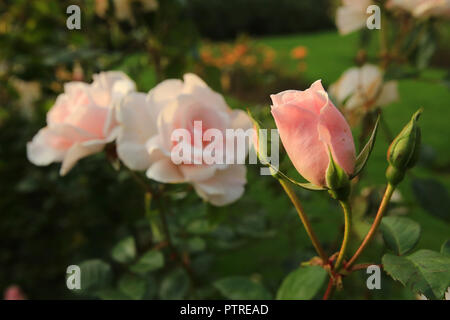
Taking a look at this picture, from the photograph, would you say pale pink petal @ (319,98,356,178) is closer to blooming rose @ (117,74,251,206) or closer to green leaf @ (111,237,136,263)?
blooming rose @ (117,74,251,206)

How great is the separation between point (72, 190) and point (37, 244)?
0.97ft

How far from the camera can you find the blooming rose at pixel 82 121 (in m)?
0.47

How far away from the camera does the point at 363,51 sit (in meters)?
0.71

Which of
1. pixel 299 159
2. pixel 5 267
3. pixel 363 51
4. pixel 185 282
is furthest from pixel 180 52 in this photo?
pixel 5 267

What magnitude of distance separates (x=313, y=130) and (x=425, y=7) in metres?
0.40

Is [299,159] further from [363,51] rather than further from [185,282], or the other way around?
[363,51]

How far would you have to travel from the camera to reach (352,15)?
65cm

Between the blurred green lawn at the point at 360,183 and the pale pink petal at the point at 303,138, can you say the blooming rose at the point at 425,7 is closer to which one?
the blurred green lawn at the point at 360,183

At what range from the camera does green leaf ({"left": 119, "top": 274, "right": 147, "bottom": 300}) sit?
1.51 ft

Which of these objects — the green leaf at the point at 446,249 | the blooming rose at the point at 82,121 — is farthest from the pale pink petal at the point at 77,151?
the green leaf at the point at 446,249

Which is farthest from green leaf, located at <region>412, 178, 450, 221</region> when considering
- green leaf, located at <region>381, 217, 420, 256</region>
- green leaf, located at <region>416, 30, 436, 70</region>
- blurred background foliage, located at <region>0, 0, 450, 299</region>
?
green leaf, located at <region>381, 217, 420, 256</region>

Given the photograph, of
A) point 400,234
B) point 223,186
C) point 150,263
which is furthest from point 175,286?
point 400,234

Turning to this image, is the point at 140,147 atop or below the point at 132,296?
atop

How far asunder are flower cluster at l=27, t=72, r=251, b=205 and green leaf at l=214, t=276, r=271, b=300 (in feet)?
0.27
